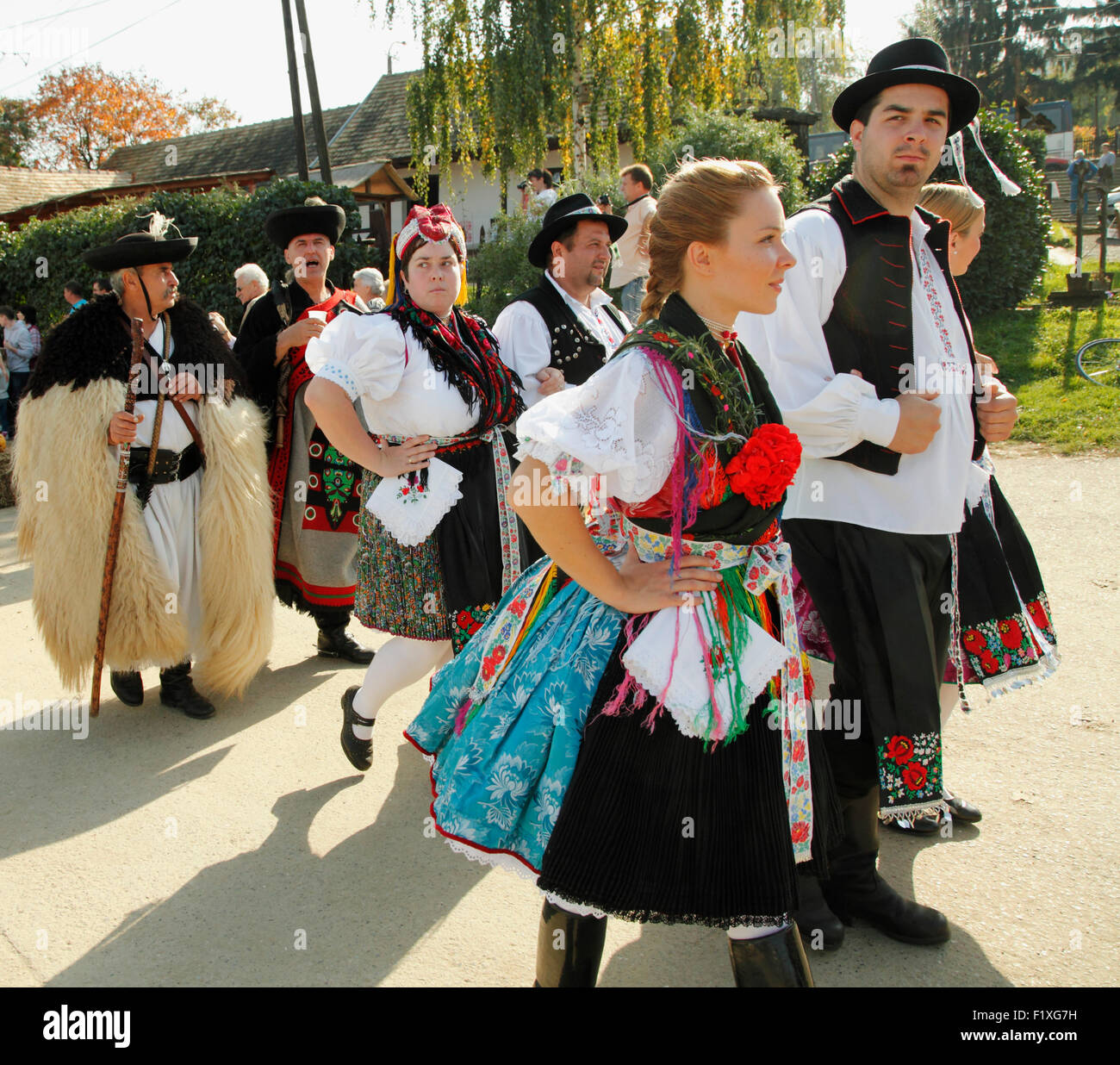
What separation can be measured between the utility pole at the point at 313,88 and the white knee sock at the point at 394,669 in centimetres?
1306

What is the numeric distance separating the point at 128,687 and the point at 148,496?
32.3 inches

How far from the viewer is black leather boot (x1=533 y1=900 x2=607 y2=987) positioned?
1820 millimetres

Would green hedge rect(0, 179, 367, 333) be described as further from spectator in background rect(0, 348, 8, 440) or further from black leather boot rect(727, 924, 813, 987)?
black leather boot rect(727, 924, 813, 987)

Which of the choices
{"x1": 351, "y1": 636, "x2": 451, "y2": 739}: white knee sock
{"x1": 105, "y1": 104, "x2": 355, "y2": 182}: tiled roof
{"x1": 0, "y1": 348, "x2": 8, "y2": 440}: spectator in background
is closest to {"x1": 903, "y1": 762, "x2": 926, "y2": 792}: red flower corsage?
{"x1": 351, "y1": 636, "x2": 451, "y2": 739}: white knee sock

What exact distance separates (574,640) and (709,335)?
2.10 ft

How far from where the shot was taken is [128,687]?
4055 millimetres

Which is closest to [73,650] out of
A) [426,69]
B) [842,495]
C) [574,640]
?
[574,640]

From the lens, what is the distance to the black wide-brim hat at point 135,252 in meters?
3.74

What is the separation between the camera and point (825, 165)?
11352mm

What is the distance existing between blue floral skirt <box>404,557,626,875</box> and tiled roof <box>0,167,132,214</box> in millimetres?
29969

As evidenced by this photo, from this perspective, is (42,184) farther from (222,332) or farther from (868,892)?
(868,892)

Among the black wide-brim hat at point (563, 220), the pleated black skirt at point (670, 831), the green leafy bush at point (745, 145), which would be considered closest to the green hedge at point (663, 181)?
the green leafy bush at point (745, 145)

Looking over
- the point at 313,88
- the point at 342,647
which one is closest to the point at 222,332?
the point at 342,647

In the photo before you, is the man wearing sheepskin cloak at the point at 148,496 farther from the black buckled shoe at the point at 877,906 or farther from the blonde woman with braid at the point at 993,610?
the blonde woman with braid at the point at 993,610
